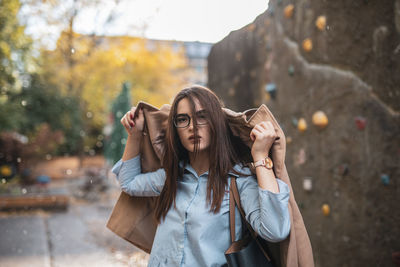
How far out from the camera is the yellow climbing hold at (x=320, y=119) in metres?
2.38

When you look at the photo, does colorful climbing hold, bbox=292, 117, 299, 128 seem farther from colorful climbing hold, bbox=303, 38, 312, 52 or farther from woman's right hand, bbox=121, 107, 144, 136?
woman's right hand, bbox=121, 107, 144, 136

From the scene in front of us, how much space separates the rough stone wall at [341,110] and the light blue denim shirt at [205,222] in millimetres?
973

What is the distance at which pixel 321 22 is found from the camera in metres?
2.30

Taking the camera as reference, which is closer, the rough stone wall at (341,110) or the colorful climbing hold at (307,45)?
the rough stone wall at (341,110)

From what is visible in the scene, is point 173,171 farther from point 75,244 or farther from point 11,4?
point 11,4

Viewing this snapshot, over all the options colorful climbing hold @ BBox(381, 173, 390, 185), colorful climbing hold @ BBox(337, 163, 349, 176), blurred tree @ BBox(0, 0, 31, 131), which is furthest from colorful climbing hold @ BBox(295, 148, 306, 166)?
blurred tree @ BBox(0, 0, 31, 131)

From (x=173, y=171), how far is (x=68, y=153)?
601 inches

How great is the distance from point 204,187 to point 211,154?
0.14 metres

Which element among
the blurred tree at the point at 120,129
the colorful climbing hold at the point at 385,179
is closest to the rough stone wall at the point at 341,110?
the colorful climbing hold at the point at 385,179

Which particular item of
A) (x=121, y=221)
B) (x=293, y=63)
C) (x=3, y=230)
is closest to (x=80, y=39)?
(x=3, y=230)

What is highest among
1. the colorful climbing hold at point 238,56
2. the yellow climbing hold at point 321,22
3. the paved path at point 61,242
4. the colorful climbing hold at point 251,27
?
the colorful climbing hold at point 251,27

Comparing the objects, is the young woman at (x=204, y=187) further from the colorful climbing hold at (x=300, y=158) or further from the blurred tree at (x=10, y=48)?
the blurred tree at (x=10, y=48)

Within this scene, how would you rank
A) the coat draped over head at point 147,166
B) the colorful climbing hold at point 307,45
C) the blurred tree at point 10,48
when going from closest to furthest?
the coat draped over head at point 147,166
the colorful climbing hold at point 307,45
the blurred tree at point 10,48

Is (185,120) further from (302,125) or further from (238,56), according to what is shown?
(238,56)
